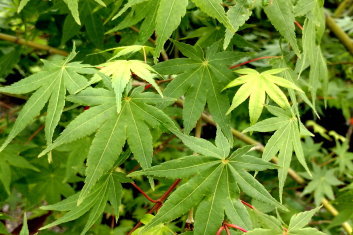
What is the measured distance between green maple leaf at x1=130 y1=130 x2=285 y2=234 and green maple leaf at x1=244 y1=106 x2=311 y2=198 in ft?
0.40

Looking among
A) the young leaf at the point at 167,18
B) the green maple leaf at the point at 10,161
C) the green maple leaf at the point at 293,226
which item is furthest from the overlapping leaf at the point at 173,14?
the green maple leaf at the point at 10,161

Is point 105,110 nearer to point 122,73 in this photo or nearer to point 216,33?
point 122,73

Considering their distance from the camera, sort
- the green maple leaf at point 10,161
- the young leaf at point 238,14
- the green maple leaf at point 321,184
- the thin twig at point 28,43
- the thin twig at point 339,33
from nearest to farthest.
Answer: the young leaf at point 238,14, the green maple leaf at point 10,161, the thin twig at point 28,43, the thin twig at point 339,33, the green maple leaf at point 321,184

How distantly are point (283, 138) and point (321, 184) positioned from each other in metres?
1.33

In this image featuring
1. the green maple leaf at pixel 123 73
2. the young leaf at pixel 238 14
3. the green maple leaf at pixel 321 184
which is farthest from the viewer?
the green maple leaf at pixel 321 184

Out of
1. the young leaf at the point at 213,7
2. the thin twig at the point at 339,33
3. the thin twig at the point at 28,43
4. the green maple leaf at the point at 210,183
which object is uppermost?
the young leaf at the point at 213,7

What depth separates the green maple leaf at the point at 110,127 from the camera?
0.77 metres

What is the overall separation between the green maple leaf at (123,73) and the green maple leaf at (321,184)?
1499mm

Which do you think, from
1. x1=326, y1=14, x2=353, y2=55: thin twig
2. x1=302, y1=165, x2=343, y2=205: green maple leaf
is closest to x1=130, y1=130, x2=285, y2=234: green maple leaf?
x1=326, y1=14, x2=353, y2=55: thin twig

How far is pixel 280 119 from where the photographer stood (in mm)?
967

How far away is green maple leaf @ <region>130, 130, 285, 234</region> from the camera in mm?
766

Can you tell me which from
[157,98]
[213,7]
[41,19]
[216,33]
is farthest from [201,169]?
[41,19]

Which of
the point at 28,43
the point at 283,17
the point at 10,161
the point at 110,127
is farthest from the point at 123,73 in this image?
the point at 28,43

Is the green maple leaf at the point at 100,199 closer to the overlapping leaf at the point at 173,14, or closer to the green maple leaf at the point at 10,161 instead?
the overlapping leaf at the point at 173,14
